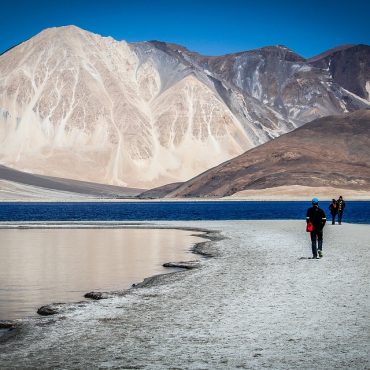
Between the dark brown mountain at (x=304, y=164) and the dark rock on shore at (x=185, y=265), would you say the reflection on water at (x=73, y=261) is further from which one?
the dark brown mountain at (x=304, y=164)

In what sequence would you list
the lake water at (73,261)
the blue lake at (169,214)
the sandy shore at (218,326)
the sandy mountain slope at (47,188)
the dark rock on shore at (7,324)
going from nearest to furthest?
the sandy shore at (218,326) → the dark rock on shore at (7,324) → the lake water at (73,261) → the blue lake at (169,214) → the sandy mountain slope at (47,188)

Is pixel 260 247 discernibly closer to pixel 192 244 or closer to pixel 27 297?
pixel 192 244

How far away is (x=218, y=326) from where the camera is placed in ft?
40.6

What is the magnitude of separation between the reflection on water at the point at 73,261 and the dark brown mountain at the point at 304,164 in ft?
369

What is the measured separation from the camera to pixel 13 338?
12.2 meters

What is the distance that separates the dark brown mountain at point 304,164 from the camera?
153875 mm

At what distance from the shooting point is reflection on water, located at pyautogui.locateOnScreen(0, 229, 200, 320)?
709 inches

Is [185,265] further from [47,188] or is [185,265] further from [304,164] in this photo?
[47,188]

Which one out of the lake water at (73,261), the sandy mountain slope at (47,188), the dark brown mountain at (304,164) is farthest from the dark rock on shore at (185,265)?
the sandy mountain slope at (47,188)

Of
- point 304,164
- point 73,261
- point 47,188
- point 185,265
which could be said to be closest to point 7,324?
point 185,265

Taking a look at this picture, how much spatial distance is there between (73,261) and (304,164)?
5604 inches

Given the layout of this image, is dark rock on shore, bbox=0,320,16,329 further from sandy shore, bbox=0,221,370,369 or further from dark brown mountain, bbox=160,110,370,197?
dark brown mountain, bbox=160,110,370,197

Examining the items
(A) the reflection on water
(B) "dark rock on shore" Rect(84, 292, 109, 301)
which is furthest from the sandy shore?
(A) the reflection on water

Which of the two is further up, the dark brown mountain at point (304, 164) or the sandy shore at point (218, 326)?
the dark brown mountain at point (304, 164)
